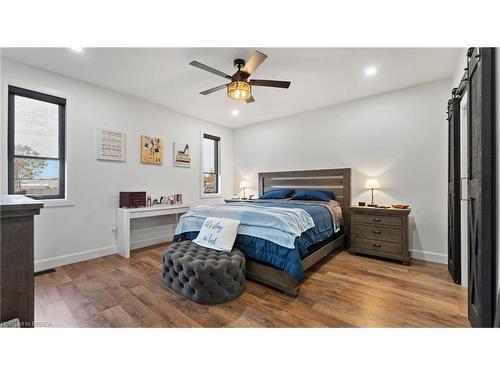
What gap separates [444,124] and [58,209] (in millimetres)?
5460

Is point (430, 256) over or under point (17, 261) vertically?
under

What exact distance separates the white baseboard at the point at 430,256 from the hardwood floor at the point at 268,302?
32 cm

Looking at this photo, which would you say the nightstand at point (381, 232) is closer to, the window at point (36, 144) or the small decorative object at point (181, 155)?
the small decorative object at point (181, 155)

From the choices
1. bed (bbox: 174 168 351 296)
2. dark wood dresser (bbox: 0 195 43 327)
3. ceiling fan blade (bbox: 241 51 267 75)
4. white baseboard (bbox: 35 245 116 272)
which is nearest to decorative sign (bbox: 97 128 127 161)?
white baseboard (bbox: 35 245 116 272)

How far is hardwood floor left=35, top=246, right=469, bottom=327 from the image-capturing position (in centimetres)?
161

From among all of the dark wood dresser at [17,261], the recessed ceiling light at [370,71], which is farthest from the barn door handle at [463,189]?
the dark wood dresser at [17,261]

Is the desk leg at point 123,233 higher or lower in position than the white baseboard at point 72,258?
higher

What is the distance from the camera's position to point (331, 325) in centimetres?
157

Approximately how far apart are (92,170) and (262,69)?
112 inches

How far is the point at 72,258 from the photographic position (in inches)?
113

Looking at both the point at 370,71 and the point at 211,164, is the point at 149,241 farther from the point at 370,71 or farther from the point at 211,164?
the point at 370,71

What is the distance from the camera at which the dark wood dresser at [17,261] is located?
2.78 feet

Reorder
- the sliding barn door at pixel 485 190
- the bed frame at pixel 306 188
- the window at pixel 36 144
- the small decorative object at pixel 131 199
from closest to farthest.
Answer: the sliding barn door at pixel 485 190, the bed frame at pixel 306 188, the window at pixel 36 144, the small decorative object at pixel 131 199

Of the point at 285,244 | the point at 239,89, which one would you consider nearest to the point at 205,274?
the point at 285,244
